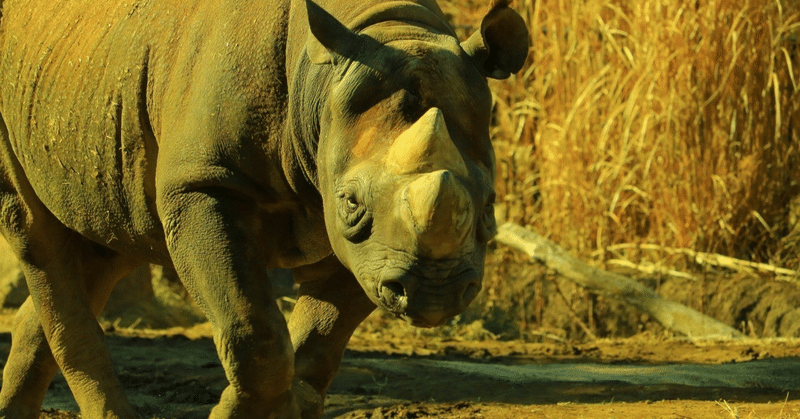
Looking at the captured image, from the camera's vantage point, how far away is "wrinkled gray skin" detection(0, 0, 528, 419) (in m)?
2.92

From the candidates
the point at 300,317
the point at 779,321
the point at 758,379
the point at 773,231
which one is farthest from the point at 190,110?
the point at 773,231

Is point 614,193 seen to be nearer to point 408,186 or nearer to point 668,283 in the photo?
point 668,283

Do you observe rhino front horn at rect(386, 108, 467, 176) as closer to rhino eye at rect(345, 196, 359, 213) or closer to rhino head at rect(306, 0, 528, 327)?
rhino head at rect(306, 0, 528, 327)

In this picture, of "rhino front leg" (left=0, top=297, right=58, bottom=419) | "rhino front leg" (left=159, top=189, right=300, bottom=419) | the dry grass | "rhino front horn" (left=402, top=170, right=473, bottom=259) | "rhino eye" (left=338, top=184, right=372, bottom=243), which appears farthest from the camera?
the dry grass

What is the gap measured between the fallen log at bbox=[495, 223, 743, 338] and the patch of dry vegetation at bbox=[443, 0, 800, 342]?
0.41 meters

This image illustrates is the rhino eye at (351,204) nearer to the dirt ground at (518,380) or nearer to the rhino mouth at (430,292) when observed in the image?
the rhino mouth at (430,292)

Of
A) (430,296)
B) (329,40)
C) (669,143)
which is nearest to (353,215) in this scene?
(430,296)

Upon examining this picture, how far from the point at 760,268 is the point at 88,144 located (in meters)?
5.35

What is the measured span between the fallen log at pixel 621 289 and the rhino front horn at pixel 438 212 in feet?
16.8

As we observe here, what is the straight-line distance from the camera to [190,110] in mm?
3629

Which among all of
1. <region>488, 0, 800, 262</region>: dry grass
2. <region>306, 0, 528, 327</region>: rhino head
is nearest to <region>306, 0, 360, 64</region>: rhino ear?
<region>306, 0, 528, 327</region>: rhino head

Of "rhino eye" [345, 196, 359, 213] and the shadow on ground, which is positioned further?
the shadow on ground

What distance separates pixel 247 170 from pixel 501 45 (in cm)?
86

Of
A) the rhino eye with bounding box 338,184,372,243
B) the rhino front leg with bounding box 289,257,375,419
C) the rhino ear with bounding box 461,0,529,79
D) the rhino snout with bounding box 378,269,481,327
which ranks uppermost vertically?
the rhino ear with bounding box 461,0,529,79
